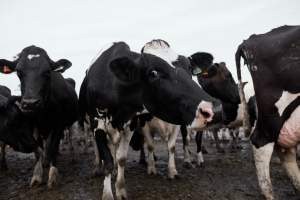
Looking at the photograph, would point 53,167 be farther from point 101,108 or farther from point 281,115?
point 281,115

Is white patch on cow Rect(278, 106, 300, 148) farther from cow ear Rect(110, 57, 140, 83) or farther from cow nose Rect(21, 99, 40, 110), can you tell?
cow nose Rect(21, 99, 40, 110)

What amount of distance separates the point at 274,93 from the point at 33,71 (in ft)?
14.5

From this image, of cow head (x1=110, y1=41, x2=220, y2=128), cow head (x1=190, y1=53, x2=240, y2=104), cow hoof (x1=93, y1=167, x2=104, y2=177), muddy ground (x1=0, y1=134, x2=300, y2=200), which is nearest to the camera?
Result: cow head (x1=110, y1=41, x2=220, y2=128)

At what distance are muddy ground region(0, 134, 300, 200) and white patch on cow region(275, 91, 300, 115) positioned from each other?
1.70 meters

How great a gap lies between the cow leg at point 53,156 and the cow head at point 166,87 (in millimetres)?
2793

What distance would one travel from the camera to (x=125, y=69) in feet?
17.8

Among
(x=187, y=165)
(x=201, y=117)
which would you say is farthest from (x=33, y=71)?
(x=187, y=165)

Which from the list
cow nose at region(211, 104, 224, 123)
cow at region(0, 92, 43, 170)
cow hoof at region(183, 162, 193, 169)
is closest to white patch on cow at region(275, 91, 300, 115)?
cow nose at region(211, 104, 224, 123)

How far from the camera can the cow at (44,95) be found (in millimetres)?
6566

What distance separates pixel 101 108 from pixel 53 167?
6.56 feet

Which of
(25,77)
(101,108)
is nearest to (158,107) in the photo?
(101,108)

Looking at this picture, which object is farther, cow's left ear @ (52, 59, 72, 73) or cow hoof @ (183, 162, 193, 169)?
cow hoof @ (183, 162, 193, 169)

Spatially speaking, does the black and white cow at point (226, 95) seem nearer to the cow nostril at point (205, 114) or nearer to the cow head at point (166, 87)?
the cow head at point (166, 87)

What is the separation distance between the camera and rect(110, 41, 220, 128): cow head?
4.73 m
